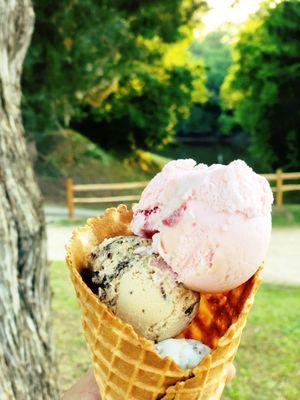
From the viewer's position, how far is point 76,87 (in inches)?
544

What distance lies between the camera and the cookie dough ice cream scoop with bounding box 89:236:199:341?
1745mm

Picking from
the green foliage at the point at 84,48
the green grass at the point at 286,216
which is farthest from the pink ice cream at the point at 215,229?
the green grass at the point at 286,216

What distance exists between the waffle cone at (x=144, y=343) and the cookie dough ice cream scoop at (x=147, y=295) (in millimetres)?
65

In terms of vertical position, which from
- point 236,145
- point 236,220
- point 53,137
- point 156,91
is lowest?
point 236,145

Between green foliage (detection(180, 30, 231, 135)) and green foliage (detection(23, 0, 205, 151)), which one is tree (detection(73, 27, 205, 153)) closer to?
green foliage (detection(23, 0, 205, 151))

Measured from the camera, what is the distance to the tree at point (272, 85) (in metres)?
24.2

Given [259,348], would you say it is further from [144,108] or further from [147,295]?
[144,108]

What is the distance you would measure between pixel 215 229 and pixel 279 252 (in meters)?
9.89

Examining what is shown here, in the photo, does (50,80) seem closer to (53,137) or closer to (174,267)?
(53,137)

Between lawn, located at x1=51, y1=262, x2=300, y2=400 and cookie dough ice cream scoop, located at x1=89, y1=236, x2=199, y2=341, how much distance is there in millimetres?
3656

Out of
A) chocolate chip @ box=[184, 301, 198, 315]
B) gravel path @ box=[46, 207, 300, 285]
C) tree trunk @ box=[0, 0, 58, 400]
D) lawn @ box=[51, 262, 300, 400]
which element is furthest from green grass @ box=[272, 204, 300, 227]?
chocolate chip @ box=[184, 301, 198, 315]

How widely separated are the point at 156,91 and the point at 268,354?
16.7 meters

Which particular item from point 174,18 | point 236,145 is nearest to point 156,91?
point 174,18

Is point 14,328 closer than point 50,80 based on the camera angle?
Yes
